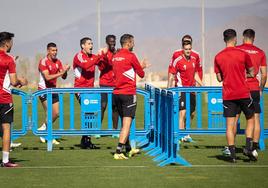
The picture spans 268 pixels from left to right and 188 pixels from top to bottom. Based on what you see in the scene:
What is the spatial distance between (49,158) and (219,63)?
141 inches

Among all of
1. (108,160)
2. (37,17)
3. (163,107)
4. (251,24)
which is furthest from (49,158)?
(251,24)

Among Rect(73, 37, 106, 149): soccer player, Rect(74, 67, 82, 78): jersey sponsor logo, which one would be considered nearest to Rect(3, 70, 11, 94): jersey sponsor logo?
Rect(73, 37, 106, 149): soccer player

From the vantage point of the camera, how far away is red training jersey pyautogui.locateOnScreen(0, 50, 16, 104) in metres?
15.5

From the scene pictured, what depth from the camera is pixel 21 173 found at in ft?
48.5

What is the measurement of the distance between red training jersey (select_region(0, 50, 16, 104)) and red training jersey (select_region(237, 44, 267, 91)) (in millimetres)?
4081

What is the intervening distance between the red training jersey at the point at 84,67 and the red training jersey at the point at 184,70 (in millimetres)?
1881

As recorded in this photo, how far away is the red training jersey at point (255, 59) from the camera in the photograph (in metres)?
17.0

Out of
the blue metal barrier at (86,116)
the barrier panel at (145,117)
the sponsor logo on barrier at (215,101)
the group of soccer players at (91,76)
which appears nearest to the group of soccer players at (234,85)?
the group of soccer players at (91,76)

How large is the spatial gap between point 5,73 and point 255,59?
4.47 meters

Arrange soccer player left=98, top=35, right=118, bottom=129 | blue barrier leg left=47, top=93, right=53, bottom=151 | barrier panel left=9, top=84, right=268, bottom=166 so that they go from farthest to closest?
soccer player left=98, top=35, right=118, bottom=129 → blue barrier leg left=47, top=93, right=53, bottom=151 → barrier panel left=9, top=84, right=268, bottom=166

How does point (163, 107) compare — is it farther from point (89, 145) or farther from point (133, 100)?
point (89, 145)

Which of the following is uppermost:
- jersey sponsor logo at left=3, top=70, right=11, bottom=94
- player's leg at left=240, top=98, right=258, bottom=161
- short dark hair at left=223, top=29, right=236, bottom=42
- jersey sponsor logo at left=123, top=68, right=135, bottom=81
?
short dark hair at left=223, top=29, right=236, bottom=42

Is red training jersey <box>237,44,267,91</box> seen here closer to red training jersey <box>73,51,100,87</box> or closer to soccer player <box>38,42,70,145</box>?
red training jersey <box>73,51,100,87</box>

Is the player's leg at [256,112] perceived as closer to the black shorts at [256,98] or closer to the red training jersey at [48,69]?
the black shorts at [256,98]
